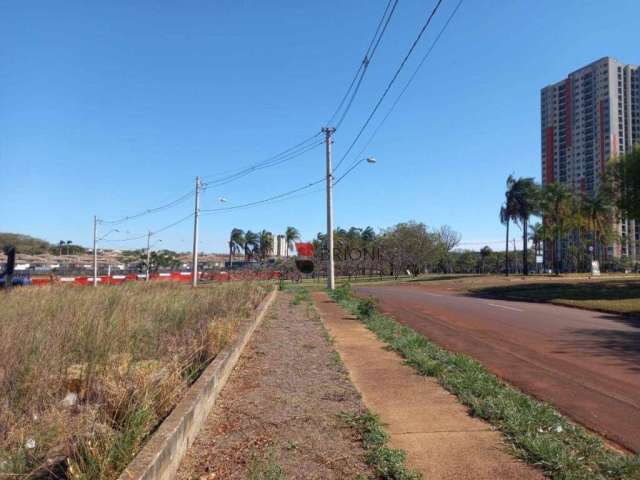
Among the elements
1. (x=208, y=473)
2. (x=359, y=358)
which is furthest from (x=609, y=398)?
(x=208, y=473)

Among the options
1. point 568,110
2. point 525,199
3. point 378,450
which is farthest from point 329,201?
point 568,110

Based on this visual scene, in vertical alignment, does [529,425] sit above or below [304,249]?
below

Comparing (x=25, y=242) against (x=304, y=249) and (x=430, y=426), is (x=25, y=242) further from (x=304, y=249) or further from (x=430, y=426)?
(x=430, y=426)

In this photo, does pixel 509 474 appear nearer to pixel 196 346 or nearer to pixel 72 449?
pixel 72 449

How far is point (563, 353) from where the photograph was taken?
32.6 feet

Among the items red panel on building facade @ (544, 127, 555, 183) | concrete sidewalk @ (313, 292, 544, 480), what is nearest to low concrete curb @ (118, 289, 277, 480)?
concrete sidewalk @ (313, 292, 544, 480)

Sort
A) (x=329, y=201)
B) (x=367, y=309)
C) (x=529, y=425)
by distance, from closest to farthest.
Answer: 1. (x=529, y=425)
2. (x=367, y=309)
3. (x=329, y=201)

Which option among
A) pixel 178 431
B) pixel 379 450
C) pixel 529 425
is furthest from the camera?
pixel 529 425

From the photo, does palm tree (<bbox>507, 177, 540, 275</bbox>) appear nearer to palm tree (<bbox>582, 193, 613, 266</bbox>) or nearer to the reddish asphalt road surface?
palm tree (<bbox>582, 193, 613, 266</bbox>)

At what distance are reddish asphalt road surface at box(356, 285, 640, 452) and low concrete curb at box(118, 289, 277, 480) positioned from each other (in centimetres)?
405

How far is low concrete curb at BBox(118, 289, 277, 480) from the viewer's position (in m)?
3.50

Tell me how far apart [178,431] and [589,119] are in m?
103

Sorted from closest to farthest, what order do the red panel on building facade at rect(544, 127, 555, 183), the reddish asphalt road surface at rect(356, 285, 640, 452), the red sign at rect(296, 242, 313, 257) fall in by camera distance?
the reddish asphalt road surface at rect(356, 285, 640, 452), the red sign at rect(296, 242, 313, 257), the red panel on building facade at rect(544, 127, 555, 183)

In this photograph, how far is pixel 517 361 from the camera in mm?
9148
